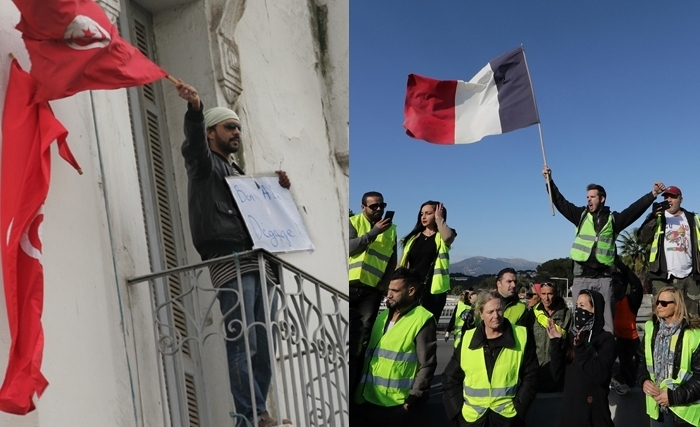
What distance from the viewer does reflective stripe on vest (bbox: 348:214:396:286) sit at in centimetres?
402

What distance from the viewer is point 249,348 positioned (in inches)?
115

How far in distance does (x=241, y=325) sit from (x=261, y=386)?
0.25 m

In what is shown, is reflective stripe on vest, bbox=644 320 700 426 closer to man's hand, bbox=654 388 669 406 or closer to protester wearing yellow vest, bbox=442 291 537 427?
man's hand, bbox=654 388 669 406

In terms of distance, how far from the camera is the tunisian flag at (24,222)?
2275mm

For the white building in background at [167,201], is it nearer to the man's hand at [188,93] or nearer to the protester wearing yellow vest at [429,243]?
the man's hand at [188,93]


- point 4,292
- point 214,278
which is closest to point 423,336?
point 214,278

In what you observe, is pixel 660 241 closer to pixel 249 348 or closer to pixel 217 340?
pixel 217 340

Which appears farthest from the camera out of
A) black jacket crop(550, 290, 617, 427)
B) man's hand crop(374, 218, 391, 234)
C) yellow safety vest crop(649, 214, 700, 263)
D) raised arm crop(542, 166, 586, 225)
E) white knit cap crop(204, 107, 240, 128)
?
yellow safety vest crop(649, 214, 700, 263)

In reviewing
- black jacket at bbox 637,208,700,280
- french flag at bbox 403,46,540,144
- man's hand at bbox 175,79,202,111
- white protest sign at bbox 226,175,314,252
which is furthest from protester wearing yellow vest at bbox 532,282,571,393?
man's hand at bbox 175,79,202,111

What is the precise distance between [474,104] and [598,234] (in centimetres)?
104

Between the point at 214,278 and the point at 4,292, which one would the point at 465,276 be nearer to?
the point at 214,278

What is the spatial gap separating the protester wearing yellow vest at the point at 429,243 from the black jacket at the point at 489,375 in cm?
38

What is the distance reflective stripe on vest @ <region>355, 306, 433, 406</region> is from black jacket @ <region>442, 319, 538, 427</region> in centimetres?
27

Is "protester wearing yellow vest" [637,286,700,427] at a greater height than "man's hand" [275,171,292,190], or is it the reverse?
"man's hand" [275,171,292,190]
